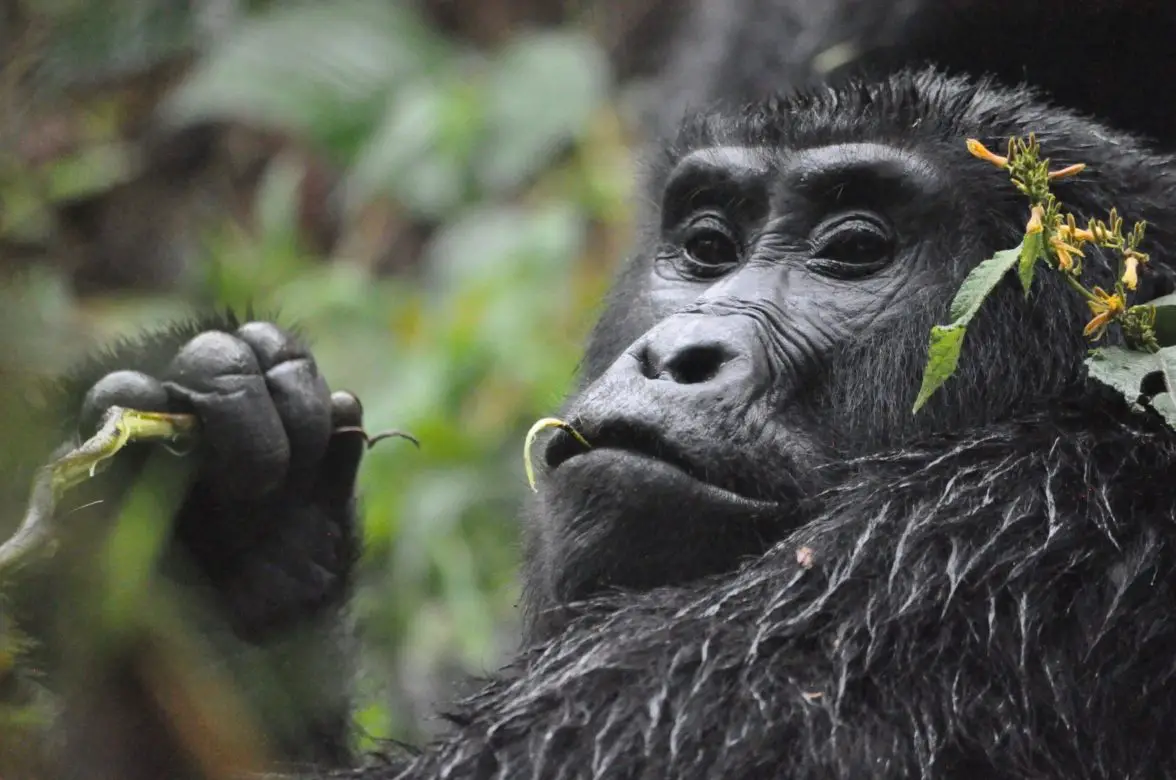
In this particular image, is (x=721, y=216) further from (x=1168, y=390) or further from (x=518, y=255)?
(x=518, y=255)

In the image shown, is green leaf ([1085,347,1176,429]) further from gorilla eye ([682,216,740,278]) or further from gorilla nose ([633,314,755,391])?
gorilla eye ([682,216,740,278])

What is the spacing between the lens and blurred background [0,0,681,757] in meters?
5.08

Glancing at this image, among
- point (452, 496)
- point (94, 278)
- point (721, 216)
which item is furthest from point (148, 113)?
point (721, 216)

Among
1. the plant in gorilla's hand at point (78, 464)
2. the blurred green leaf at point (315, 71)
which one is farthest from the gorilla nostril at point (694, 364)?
the blurred green leaf at point (315, 71)

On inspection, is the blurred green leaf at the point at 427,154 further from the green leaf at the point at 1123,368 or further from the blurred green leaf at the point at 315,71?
the green leaf at the point at 1123,368

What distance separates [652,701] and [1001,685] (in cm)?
51

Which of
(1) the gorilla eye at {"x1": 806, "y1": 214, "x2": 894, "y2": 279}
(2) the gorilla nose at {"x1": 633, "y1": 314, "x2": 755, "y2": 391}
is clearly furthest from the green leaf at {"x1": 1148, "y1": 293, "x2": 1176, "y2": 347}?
(2) the gorilla nose at {"x1": 633, "y1": 314, "x2": 755, "y2": 391}

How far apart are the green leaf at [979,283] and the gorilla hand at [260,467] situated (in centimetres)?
123

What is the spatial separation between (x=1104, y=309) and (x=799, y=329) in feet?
1.72

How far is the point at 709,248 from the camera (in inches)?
122

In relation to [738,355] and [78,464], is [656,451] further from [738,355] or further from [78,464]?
[78,464]

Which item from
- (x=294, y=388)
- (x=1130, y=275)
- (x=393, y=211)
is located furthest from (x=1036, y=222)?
(x=393, y=211)

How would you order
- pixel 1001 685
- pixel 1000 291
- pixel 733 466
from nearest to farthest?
1. pixel 1001 685
2. pixel 733 466
3. pixel 1000 291

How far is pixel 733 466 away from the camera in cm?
259
